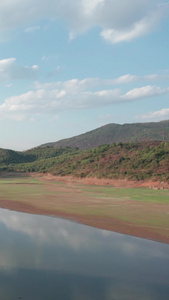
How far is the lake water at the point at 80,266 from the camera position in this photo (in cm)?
692

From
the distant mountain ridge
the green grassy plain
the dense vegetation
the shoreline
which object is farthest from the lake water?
the distant mountain ridge

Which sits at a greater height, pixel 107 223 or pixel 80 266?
pixel 80 266

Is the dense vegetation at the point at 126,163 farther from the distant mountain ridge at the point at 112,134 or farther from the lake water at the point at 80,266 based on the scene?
the distant mountain ridge at the point at 112,134

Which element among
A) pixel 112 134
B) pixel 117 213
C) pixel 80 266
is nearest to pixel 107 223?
pixel 117 213

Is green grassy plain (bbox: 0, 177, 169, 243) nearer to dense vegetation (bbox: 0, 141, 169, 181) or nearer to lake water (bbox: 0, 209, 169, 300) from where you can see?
lake water (bbox: 0, 209, 169, 300)

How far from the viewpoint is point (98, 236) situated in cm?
1202

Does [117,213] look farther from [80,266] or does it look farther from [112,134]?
[112,134]

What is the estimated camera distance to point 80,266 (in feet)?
28.0

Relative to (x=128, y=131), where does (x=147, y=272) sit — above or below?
below

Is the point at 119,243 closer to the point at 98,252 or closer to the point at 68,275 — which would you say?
the point at 98,252

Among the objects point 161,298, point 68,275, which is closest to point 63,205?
point 68,275

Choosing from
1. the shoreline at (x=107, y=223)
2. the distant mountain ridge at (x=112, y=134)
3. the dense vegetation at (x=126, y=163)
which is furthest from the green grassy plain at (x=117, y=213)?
the distant mountain ridge at (x=112, y=134)

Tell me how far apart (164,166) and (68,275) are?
31283 mm

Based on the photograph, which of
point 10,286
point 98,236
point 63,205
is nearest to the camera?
point 10,286
